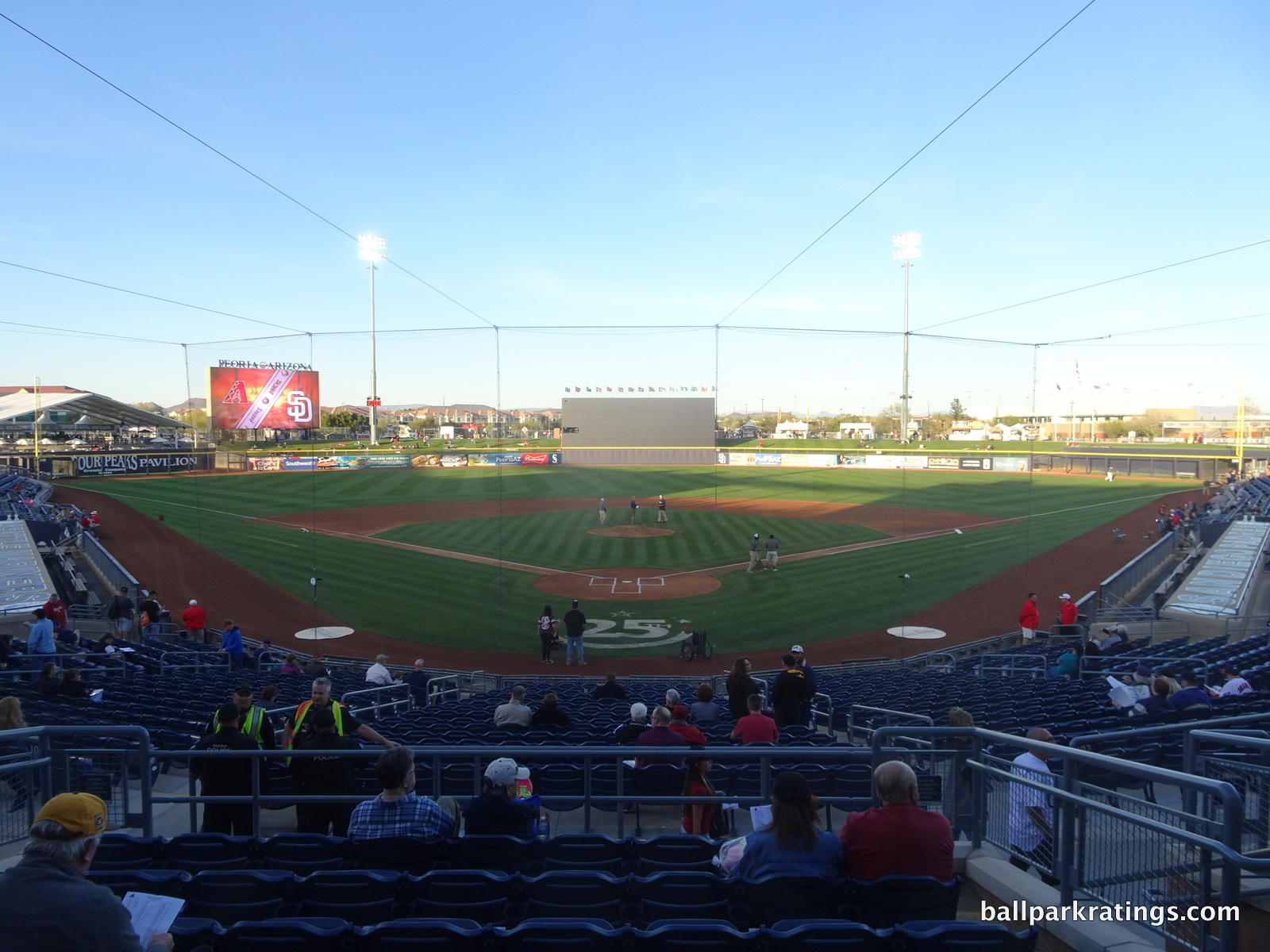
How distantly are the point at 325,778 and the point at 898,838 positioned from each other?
4.07 metres

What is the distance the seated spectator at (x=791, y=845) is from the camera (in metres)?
3.46

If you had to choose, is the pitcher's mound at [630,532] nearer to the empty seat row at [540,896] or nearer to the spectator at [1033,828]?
the spectator at [1033,828]

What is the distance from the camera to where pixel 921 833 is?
139 inches

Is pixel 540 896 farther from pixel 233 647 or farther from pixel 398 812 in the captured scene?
pixel 233 647

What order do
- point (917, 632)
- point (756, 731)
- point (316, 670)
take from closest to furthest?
1. point (756, 731)
2. point (316, 670)
3. point (917, 632)

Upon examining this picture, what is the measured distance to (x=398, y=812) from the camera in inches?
159

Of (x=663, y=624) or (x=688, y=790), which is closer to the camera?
(x=688, y=790)

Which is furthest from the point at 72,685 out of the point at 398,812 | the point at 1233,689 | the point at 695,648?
the point at 1233,689

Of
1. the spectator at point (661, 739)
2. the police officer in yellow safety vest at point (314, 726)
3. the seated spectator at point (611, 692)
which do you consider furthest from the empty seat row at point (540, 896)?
the seated spectator at point (611, 692)

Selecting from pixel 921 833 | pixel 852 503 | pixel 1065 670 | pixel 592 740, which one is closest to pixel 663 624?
pixel 1065 670

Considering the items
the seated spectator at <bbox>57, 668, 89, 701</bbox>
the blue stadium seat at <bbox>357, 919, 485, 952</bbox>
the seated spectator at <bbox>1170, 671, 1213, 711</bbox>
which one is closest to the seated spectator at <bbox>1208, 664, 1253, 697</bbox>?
the seated spectator at <bbox>1170, 671, 1213, 711</bbox>

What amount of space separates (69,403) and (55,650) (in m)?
35.7

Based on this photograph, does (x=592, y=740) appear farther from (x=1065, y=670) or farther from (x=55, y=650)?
(x=55, y=650)

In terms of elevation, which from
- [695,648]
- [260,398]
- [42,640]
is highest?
[260,398]
